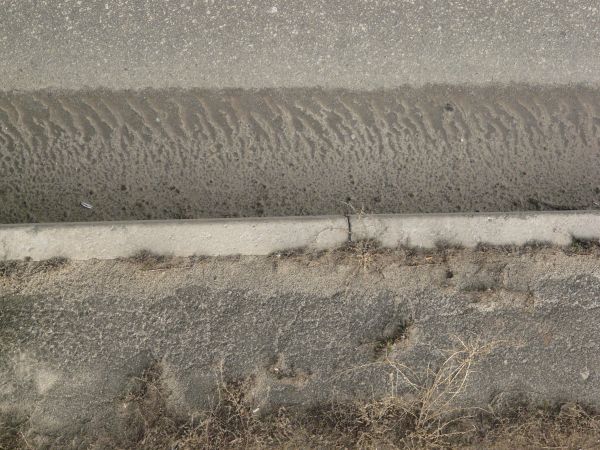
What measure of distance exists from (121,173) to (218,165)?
582mm

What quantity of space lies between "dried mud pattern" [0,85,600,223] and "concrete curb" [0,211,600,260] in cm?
24

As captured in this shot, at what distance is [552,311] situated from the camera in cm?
293

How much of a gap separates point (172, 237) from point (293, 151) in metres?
0.89

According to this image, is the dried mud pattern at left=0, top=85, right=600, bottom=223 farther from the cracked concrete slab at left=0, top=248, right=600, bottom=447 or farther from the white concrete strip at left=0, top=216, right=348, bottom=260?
the cracked concrete slab at left=0, top=248, right=600, bottom=447

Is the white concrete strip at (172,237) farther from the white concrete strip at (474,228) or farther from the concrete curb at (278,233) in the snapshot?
the white concrete strip at (474,228)

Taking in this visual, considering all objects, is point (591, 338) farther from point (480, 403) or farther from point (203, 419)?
point (203, 419)

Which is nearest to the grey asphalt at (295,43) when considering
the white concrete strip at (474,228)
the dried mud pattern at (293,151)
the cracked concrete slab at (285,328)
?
the dried mud pattern at (293,151)

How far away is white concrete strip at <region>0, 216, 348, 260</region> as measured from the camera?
2.83 m

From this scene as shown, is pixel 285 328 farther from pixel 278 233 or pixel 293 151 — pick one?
pixel 293 151

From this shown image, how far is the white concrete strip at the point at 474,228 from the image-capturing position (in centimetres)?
291

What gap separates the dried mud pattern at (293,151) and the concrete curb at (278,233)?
0.79 ft

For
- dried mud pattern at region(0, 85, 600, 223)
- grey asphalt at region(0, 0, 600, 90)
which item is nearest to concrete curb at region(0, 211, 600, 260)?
dried mud pattern at region(0, 85, 600, 223)

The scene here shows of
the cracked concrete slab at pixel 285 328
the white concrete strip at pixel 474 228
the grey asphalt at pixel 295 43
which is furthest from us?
the grey asphalt at pixel 295 43

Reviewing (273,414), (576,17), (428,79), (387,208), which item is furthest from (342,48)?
(273,414)
